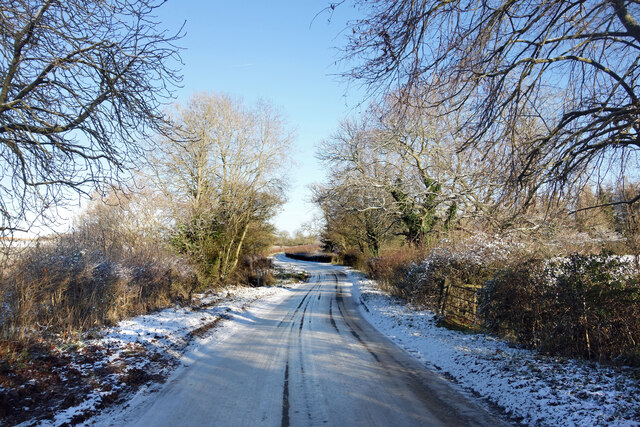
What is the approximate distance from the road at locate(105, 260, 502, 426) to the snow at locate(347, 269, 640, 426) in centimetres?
44

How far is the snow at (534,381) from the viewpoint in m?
4.44

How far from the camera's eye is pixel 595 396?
4.76 metres

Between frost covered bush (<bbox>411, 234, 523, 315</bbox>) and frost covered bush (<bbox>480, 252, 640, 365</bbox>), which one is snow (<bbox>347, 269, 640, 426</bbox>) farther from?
frost covered bush (<bbox>411, 234, 523, 315</bbox>)

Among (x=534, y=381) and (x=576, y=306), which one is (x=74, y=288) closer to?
(x=534, y=381)

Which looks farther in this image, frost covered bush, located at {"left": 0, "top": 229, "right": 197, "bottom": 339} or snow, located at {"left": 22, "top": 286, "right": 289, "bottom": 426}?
frost covered bush, located at {"left": 0, "top": 229, "right": 197, "bottom": 339}

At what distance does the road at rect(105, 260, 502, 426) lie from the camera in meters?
4.63

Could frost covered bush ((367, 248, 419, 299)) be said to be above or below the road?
above

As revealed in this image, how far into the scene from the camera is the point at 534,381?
548 cm

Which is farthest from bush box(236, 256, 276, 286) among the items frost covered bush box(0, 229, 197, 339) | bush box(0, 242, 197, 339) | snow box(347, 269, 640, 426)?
snow box(347, 269, 640, 426)

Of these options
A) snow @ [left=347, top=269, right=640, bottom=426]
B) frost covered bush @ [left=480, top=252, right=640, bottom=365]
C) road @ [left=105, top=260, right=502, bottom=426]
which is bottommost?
road @ [left=105, top=260, right=502, bottom=426]

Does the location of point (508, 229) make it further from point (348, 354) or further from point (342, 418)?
point (342, 418)

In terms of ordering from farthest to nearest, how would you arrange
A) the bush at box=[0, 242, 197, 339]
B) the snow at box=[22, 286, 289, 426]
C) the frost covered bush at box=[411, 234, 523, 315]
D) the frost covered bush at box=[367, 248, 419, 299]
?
1. the frost covered bush at box=[367, 248, 419, 299]
2. the frost covered bush at box=[411, 234, 523, 315]
3. the bush at box=[0, 242, 197, 339]
4. the snow at box=[22, 286, 289, 426]

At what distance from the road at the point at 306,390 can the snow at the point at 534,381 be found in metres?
0.44

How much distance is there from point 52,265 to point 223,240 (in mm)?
→ 17348
